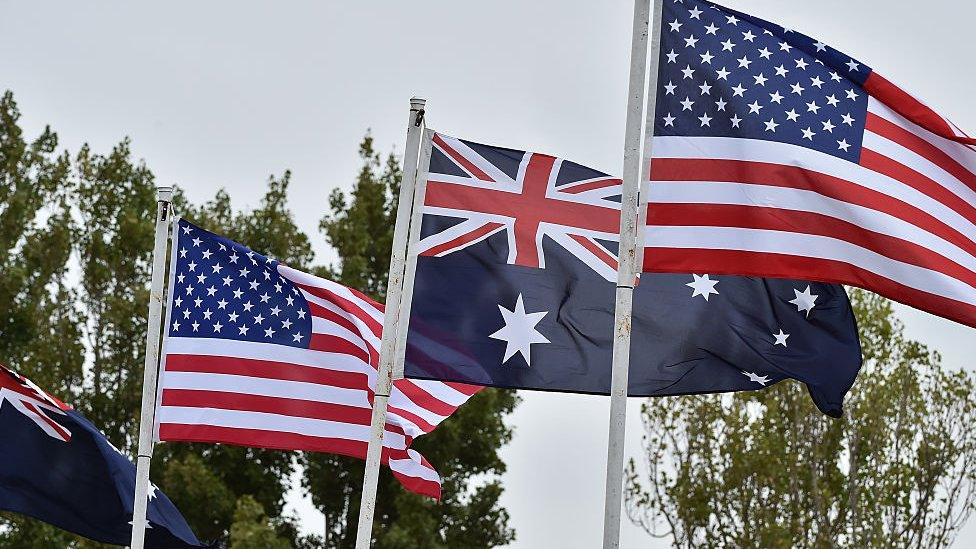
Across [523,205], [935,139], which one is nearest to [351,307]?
[523,205]

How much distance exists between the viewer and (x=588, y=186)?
10.8 metres

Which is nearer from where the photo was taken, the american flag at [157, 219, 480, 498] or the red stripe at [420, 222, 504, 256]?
the red stripe at [420, 222, 504, 256]

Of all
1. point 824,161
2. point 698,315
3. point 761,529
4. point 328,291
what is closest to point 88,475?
point 328,291

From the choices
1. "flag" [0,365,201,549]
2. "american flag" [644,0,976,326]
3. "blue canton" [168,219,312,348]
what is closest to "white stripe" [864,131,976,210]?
"american flag" [644,0,976,326]

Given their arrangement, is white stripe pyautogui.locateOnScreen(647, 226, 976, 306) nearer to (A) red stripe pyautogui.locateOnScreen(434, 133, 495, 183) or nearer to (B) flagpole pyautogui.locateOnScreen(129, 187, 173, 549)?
(A) red stripe pyautogui.locateOnScreen(434, 133, 495, 183)

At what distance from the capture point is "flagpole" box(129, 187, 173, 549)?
529 inches

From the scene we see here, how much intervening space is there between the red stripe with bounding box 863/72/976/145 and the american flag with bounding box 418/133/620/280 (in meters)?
1.86

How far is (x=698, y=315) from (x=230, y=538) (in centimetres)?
2082

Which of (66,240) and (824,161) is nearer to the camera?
(824,161)

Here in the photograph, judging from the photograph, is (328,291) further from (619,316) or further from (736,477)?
(736,477)

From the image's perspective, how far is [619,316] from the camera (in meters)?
9.48

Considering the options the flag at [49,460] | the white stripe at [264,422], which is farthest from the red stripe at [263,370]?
the flag at [49,460]

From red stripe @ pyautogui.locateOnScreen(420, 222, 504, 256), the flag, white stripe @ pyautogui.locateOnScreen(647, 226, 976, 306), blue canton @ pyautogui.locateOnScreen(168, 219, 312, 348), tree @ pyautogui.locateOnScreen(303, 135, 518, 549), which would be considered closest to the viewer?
white stripe @ pyautogui.locateOnScreen(647, 226, 976, 306)

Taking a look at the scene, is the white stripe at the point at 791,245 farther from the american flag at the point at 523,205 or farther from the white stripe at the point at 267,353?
the white stripe at the point at 267,353
